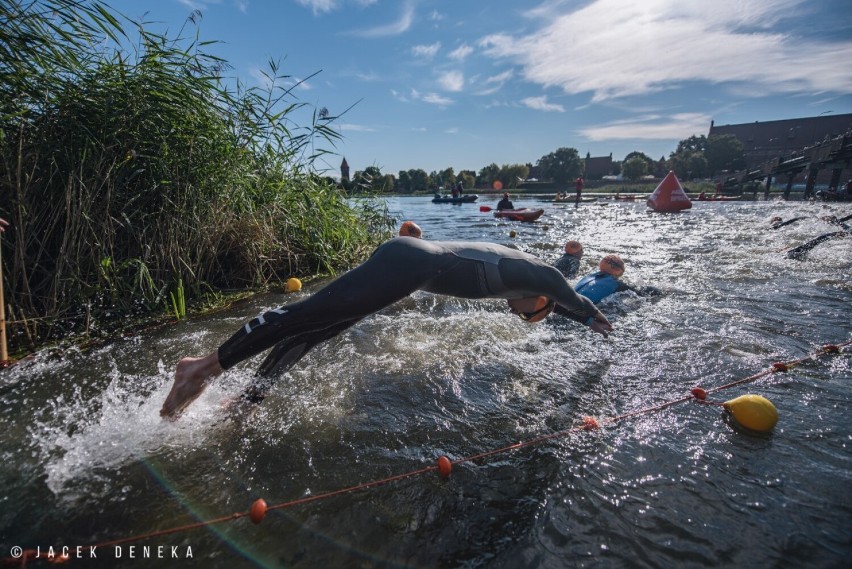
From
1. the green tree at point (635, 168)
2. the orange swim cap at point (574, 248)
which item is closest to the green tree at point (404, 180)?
the green tree at point (635, 168)

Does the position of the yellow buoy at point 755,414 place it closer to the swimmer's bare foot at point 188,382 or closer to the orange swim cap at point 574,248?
the swimmer's bare foot at point 188,382

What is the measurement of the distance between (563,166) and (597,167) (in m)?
15.4

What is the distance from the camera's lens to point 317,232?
22.4 feet

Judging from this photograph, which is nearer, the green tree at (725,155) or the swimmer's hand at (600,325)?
the swimmer's hand at (600,325)

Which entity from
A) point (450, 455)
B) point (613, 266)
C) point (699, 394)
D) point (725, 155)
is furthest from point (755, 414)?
point (725, 155)

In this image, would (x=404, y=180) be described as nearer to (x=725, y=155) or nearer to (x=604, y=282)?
(x=725, y=155)

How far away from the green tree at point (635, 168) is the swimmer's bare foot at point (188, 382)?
247 ft

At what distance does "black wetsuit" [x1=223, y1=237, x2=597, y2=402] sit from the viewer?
92.7 inches

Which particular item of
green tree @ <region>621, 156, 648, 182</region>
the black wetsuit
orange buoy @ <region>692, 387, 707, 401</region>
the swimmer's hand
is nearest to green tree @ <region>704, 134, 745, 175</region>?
green tree @ <region>621, 156, 648, 182</region>

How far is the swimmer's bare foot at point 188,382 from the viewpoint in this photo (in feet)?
7.55

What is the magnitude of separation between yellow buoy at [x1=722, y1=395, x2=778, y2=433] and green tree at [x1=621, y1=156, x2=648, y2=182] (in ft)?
242

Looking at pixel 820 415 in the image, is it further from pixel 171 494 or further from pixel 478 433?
pixel 171 494

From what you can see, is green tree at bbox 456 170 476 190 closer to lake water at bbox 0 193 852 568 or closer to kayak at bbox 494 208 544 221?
kayak at bbox 494 208 544 221

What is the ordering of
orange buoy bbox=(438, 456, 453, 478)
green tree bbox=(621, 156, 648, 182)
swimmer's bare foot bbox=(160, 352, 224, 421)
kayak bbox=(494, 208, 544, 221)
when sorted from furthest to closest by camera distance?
green tree bbox=(621, 156, 648, 182) < kayak bbox=(494, 208, 544, 221) < swimmer's bare foot bbox=(160, 352, 224, 421) < orange buoy bbox=(438, 456, 453, 478)
